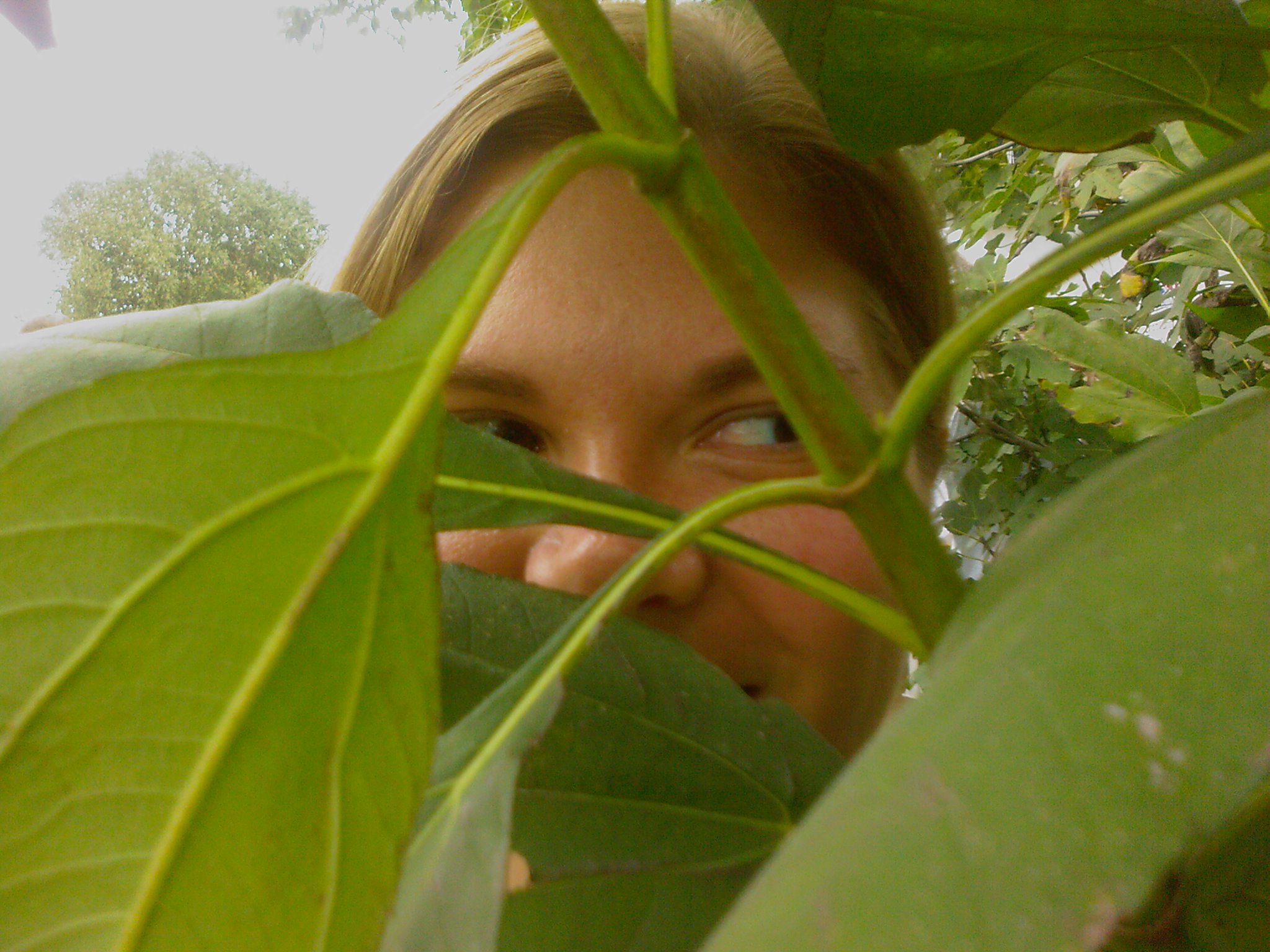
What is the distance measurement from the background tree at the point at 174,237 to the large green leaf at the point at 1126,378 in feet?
3.92

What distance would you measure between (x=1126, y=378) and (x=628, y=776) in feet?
3.51

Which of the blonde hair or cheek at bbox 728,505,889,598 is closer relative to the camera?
cheek at bbox 728,505,889,598

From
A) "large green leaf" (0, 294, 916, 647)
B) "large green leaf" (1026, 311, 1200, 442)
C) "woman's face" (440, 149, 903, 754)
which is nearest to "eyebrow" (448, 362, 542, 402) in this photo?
"woman's face" (440, 149, 903, 754)

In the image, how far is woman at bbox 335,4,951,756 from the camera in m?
0.61

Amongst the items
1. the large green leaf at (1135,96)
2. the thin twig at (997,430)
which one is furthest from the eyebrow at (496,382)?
the thin twig at (997,430)

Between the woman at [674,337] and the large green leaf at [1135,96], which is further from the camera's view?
the woman at [674,337]

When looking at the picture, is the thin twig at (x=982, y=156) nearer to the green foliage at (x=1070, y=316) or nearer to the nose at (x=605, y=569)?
the green foliage at (x=1070, y=316)

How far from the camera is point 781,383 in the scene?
25cm

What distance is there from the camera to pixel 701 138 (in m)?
0.78

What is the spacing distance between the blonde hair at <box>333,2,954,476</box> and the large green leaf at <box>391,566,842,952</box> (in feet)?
1.66

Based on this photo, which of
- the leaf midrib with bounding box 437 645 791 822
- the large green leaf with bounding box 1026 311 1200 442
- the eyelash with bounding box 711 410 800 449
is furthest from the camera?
the large green leaf with bounding box 1026 311 1200 442

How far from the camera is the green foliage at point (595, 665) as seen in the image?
12 centimetres

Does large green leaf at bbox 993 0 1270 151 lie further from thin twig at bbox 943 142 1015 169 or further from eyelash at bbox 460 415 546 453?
thin twig at bbox 943 142 1015 169

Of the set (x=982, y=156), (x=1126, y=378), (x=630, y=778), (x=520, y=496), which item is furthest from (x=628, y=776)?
(x=982, y=156)
